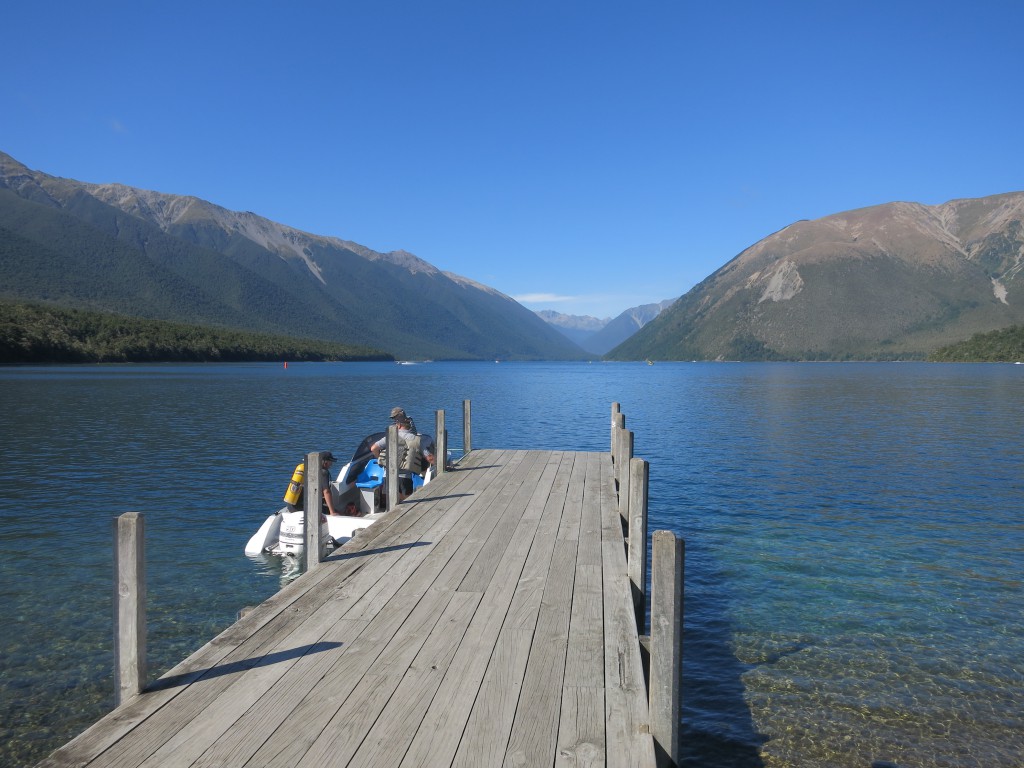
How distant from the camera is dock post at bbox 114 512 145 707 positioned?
4.63m

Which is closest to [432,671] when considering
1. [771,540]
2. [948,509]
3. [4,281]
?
[771,540]

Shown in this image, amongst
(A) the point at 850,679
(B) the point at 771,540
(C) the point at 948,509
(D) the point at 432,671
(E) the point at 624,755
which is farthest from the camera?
(C) the point at 948,509

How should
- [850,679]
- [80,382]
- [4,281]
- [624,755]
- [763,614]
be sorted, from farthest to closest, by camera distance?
[4,281], [80,382], [763,614], [850,679], [624,755]

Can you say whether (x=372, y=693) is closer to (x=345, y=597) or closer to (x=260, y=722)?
(x=260, y=722)

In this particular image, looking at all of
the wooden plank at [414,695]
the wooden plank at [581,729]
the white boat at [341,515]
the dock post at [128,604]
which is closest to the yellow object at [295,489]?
the white boat at [341,515]

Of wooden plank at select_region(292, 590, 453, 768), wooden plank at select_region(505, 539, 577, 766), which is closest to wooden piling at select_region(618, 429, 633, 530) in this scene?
wooden plank at select_region(505, 539, 577, 766)

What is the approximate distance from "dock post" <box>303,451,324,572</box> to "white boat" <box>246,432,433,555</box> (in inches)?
101

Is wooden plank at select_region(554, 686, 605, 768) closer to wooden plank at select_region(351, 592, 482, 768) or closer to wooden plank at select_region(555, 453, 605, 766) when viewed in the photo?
wooden plank at select_region(555, 453, 605, 766)

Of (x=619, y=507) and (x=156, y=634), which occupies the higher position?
(x=619, y=507)

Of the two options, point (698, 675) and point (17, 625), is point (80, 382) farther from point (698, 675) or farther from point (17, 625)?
point (698, 675)

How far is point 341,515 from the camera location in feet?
40.7

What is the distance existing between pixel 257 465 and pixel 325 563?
623 inches

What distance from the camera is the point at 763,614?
975cm

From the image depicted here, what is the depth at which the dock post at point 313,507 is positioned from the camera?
25.6 ft
